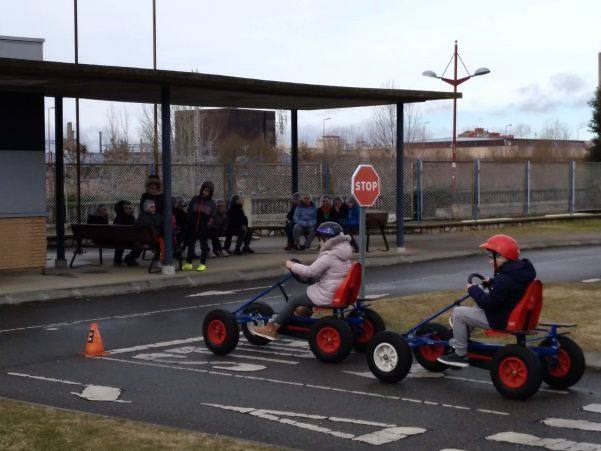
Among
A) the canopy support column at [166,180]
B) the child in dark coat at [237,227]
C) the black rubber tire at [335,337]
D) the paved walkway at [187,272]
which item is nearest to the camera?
the black rubber tire at [335,337]

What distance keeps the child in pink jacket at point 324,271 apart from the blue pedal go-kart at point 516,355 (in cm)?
133

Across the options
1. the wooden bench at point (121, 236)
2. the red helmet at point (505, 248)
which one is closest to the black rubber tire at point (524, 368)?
the red helmet at point (505, 248)

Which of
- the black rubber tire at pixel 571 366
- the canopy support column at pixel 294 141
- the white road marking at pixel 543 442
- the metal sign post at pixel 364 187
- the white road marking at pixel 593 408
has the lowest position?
the white road marking at pixel 593 408

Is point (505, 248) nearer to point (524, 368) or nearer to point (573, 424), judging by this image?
point (524, 368)

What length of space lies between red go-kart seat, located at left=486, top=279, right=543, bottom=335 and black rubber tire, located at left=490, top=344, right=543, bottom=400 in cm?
22

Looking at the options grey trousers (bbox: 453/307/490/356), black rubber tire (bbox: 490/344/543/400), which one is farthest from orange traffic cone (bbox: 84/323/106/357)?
black rubber tire (bbox: 490/344/543/400)

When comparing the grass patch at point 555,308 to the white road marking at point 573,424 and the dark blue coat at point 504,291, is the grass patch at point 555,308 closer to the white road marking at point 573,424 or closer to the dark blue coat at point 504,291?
the dark blue coat at point 504,291

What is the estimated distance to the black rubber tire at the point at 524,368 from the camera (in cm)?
948

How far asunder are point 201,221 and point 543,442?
44.1 feet

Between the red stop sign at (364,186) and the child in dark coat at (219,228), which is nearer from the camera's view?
the red stop sign at (364,186)

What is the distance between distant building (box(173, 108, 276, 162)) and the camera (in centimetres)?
5684

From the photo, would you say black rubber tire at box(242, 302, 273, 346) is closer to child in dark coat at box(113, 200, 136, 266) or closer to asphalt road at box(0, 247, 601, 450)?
asphalt road at box(0, 247, 601, 450)

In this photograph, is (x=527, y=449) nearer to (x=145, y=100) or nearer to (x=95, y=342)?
(x=95, y=342)

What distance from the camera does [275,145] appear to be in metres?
74.6
